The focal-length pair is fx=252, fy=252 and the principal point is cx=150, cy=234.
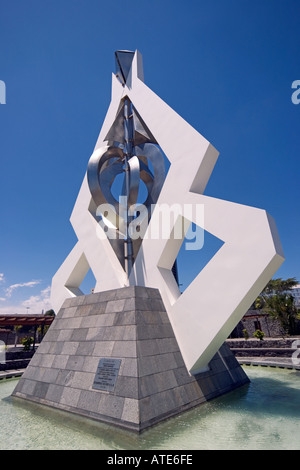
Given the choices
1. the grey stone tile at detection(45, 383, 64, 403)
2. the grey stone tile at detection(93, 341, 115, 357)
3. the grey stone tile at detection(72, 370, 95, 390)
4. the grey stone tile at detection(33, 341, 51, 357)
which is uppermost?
the grey stone tile at detection(33, 341, 51, 357)

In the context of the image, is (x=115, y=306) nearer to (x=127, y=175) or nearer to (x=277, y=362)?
(x=127, y=175)

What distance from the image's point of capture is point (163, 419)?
20.0ft

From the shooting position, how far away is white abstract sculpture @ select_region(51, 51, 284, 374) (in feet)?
23.6

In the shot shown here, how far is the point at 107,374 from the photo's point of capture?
7078 millimetres

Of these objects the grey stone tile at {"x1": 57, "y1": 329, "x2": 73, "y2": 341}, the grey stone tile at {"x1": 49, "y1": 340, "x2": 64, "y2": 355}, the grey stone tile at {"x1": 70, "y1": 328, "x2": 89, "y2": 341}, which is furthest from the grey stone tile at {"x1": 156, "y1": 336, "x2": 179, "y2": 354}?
the grey stone tile at {"x1": 49, "y1": 340, "x2": 64, "y2": 355}

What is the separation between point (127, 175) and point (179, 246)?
594cm

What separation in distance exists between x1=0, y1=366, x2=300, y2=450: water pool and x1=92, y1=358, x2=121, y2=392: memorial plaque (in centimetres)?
83

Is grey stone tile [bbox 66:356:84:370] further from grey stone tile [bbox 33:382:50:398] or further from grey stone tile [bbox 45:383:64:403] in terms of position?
grey stone tile [bbox 33:382:50:398]

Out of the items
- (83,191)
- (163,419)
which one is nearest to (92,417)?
(163,419)

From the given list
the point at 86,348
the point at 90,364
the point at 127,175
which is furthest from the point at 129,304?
the point at 127,175

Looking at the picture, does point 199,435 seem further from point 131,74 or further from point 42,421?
point 131,74

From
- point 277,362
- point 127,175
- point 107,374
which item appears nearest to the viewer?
point 107,374

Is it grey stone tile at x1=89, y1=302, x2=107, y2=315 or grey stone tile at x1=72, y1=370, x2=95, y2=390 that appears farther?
grey stone tile at x1=89, y1=302, x2=107, y2=315

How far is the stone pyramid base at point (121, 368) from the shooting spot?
20.9 feet
